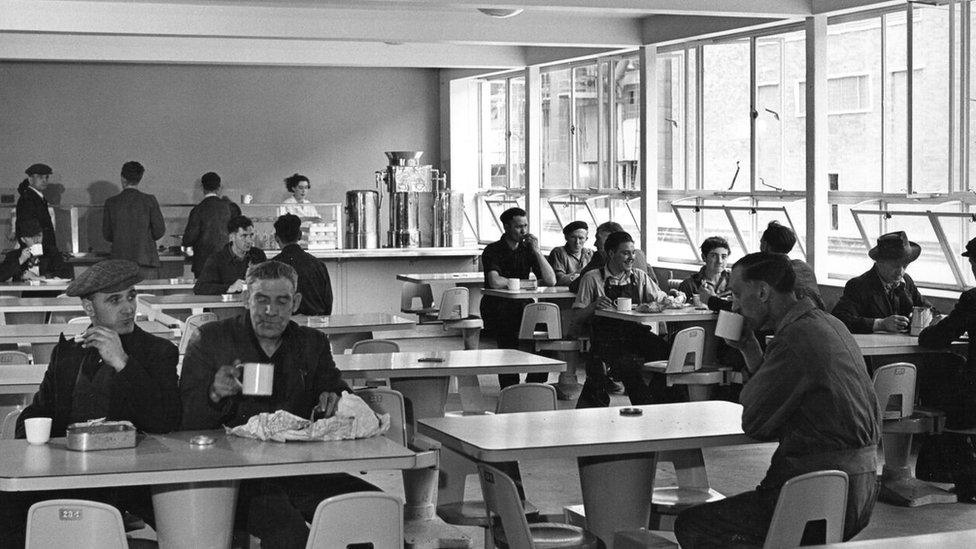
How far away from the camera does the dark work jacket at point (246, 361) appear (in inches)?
168

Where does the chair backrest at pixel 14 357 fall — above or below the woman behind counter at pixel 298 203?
below

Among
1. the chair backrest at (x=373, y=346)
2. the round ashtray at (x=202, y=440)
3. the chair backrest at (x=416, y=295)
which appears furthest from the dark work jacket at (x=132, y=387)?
the chair backrest at (x=416, y=295)

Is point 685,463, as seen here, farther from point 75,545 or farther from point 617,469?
point 75,545

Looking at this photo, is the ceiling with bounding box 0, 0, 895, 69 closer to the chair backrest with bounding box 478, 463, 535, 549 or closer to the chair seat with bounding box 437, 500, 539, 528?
the chair seat with bounding box 437, 500, 539, 528

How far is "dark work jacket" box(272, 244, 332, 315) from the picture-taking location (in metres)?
8.06

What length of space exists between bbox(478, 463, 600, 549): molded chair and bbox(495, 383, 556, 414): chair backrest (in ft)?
3.03

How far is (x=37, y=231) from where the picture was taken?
38.3 feet

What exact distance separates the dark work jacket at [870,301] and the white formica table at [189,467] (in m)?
4.16

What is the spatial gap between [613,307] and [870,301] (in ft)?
5.64

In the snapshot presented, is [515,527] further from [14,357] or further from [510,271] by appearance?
[510,271]

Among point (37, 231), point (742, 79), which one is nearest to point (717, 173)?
point (742, 79)

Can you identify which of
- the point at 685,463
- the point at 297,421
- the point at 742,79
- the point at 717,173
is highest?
the point at 742,79

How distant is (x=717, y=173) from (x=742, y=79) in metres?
0.87

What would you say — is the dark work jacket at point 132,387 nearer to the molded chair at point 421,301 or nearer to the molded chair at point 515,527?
the molded chair at point 515,527
